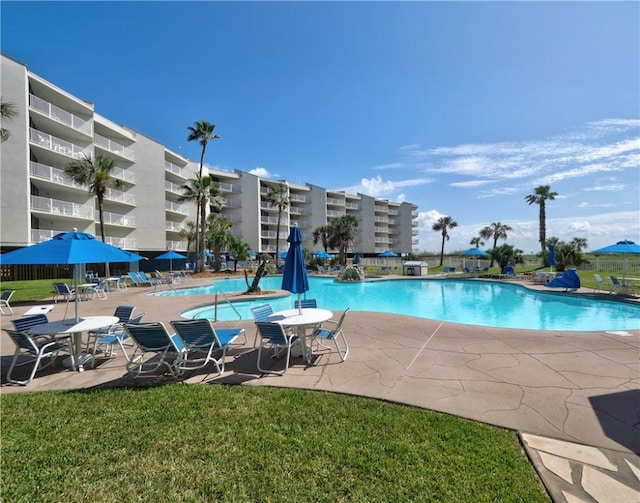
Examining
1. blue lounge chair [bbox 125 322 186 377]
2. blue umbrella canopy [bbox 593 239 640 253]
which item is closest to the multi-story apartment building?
blue umbrella canopy [bbox 593 239 640 253]

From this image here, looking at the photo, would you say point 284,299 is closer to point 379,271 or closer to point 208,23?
point 208,23

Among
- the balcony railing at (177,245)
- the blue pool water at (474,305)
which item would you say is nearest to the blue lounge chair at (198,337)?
the blue pool water at (474,305)

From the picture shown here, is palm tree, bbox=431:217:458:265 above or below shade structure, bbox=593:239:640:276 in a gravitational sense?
above

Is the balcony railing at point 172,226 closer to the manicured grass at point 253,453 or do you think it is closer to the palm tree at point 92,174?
the palm tree at point 92,174

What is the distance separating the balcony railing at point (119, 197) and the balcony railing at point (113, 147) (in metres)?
3.81

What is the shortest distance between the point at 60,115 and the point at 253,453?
3181 cm

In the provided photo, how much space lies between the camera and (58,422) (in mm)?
3160

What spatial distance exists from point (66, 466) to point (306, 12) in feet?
42.2

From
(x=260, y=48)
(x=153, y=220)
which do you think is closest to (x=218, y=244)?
(x=153, y=220)

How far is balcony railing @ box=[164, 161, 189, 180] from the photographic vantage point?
1405 inches

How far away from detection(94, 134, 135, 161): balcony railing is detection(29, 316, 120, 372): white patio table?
29672 millimetres

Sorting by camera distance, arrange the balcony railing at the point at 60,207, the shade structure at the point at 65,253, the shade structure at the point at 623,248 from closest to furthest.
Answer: the shade structure at the point at 65,253
the shade structure at the point at 623,248
the balcony railing at the point at 60,207

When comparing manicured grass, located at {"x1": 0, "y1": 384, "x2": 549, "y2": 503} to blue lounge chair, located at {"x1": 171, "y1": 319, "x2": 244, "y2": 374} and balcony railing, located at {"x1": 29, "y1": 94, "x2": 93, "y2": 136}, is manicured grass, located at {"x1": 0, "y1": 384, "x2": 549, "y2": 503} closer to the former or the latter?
blue lounge chair, located at {"x1": 171, "y1": 319, "x2": 244, "y2": 374}

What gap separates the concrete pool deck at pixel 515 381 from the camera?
2531mm
